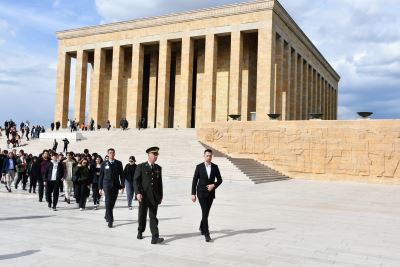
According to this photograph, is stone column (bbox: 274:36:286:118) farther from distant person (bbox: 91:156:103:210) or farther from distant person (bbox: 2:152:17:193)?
distant person (bbox: 91:156:103:210)

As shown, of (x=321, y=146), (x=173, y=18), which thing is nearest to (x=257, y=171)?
(x=321, y=146)

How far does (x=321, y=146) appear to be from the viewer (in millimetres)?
22406

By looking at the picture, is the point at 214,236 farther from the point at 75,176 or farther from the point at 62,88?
the point at 62,88

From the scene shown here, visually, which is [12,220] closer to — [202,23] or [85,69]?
[202,23]

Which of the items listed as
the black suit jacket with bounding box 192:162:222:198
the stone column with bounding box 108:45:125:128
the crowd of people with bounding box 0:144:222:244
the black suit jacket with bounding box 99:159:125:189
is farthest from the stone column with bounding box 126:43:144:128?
the black suit jacket with bounding box 192:162:222:198

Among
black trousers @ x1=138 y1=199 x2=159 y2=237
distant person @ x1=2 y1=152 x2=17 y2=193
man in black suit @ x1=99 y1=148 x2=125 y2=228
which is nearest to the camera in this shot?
black trousers @ x1=138 y1=199 x2=159 y2=237

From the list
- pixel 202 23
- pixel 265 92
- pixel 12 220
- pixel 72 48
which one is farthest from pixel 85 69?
pixel 12 220

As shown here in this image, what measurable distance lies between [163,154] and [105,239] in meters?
16.2

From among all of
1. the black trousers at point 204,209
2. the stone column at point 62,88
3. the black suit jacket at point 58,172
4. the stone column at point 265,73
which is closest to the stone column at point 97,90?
the stone column at point 62,88

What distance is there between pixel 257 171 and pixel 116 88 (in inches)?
752

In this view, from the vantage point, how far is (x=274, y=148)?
2375cm

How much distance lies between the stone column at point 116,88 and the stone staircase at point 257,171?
14775 millimetres

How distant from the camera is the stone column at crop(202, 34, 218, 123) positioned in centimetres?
3183

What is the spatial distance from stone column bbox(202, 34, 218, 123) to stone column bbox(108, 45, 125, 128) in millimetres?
8517
